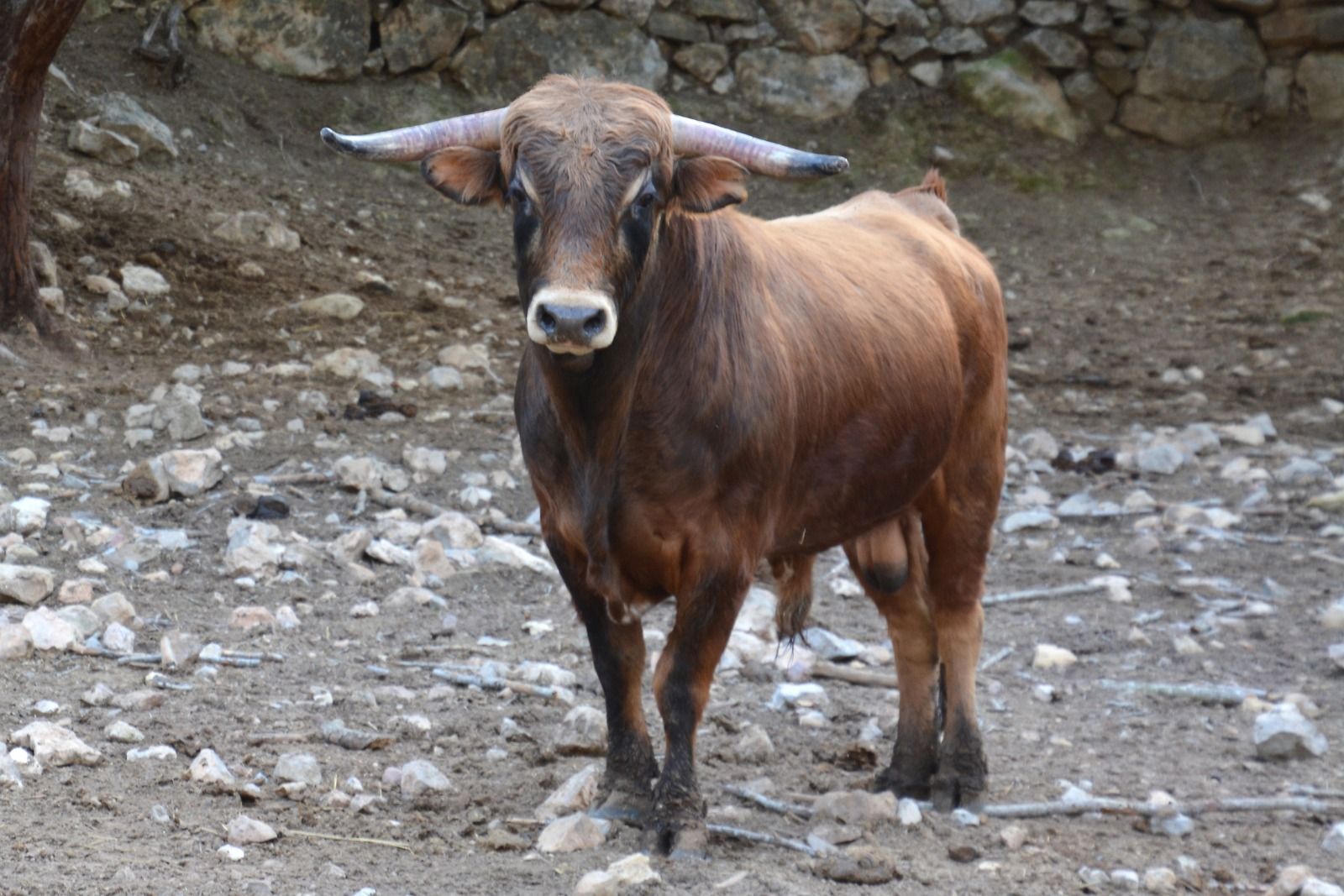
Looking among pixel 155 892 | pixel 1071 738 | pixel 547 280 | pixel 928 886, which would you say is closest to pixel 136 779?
pixel 155 892

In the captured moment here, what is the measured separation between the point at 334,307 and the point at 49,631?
4.64 meters

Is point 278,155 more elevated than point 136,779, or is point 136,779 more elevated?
point 278,155

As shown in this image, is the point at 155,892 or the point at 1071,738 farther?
the point at 1071,738

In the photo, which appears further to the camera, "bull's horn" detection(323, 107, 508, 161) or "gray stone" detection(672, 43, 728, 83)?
"gray stone" detection(672, 43, 728, 83)

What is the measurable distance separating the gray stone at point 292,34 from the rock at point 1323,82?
28.0 feet

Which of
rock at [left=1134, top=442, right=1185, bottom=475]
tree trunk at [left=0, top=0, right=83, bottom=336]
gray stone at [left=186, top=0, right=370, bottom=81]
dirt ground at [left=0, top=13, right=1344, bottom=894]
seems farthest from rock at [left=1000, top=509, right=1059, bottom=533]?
gray stone at [left=186, top=0, right=370, bottom=81]

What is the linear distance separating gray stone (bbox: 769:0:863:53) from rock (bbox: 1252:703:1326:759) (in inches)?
379

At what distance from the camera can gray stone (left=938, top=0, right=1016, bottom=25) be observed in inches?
568

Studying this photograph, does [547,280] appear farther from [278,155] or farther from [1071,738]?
[278,155]

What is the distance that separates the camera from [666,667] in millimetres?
4582

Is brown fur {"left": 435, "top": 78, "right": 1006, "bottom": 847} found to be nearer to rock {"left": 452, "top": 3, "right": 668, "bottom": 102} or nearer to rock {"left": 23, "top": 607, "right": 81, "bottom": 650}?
rock {"left": 23, "top": 607, "right": 81, "bottom": 650}

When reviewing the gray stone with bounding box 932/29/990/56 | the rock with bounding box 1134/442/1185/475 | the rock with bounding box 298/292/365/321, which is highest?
the gray stone with bounding box 932/29/990/56

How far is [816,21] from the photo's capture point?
1409cm

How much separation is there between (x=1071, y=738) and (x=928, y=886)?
1.71 meters
